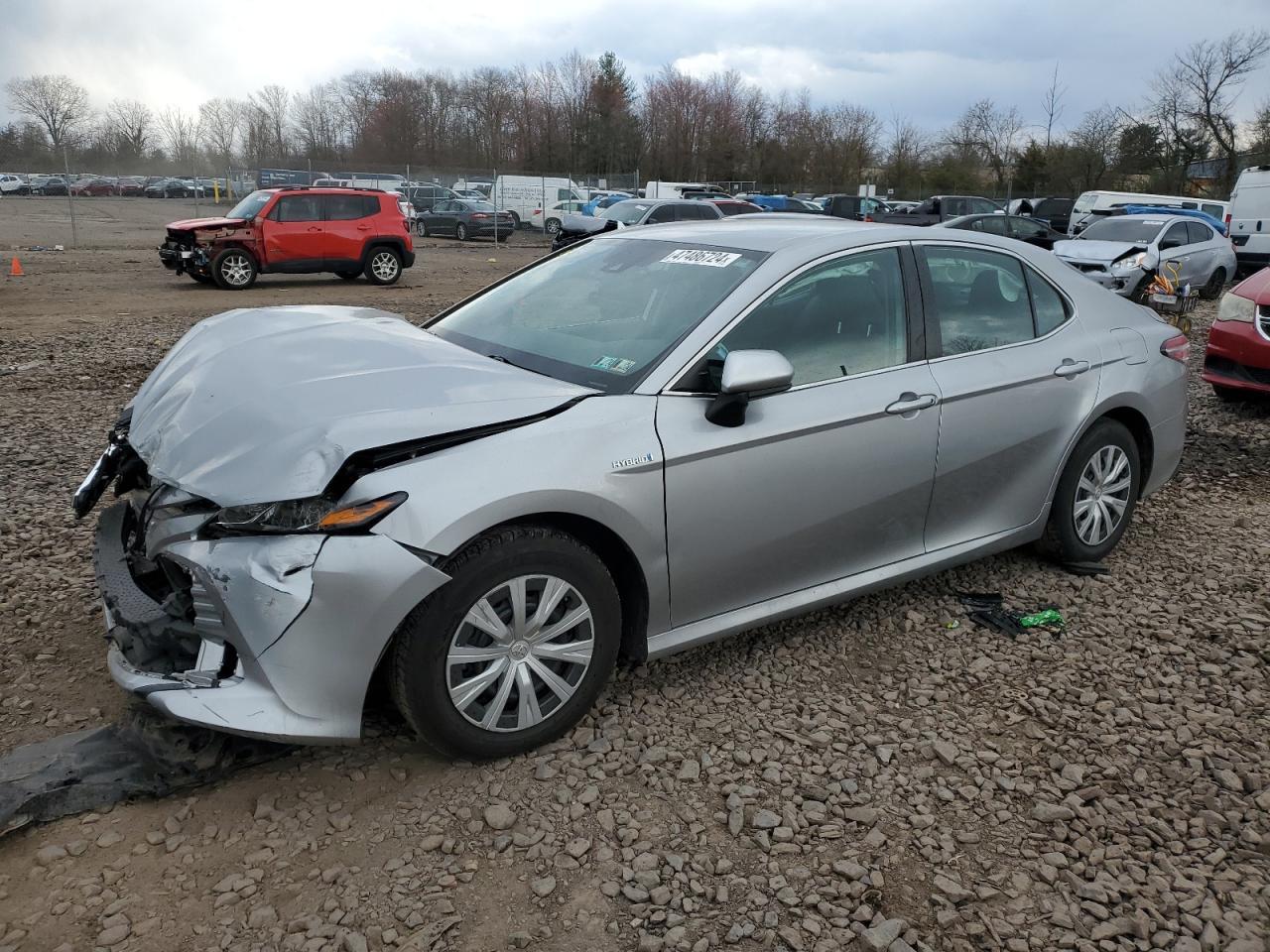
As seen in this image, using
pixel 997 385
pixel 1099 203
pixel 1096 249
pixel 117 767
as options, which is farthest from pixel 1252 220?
pixel 117 767

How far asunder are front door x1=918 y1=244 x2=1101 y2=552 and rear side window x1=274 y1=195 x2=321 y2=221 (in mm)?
14798

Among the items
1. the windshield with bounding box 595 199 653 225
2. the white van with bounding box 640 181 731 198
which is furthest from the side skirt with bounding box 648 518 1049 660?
the white van with bounding box 640 181 731 198

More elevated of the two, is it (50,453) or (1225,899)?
(50,453)

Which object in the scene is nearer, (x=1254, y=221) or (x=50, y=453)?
(x=50, y=453)

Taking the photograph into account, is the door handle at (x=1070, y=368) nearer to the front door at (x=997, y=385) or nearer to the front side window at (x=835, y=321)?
the front door at (x=997, y=385)

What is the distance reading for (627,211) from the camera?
21.4 m

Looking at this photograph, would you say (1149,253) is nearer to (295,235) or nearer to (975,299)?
(975,299)

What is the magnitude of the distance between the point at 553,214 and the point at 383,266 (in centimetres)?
1663

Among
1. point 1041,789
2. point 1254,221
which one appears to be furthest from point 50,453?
point 1254,221

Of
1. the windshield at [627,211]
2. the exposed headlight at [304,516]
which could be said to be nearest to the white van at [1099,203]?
the windshield at [627,211]

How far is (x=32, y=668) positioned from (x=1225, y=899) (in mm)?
3881

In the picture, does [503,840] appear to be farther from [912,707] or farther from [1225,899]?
[1225,899]

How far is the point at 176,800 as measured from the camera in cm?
276

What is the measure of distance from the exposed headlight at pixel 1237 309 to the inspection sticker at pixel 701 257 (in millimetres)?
5814
